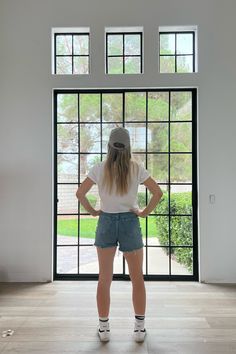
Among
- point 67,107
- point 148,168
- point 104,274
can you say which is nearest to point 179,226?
point 148,168

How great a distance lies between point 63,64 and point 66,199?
5.69ft

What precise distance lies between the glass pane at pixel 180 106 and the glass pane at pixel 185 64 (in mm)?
301

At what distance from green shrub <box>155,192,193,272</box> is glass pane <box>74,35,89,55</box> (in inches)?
82.5

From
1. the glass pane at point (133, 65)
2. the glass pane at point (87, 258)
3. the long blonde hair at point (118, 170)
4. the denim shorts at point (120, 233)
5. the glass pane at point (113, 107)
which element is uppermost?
the glass pane at point (133, 65)

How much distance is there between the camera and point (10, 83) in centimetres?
372

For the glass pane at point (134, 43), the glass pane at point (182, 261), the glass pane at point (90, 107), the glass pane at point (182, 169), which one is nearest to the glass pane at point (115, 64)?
the glass pane at point (134, 43)

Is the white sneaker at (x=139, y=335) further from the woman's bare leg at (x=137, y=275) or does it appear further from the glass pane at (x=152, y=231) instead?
the glass pane at (x=152, y=231)

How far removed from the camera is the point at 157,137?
12.4 ft

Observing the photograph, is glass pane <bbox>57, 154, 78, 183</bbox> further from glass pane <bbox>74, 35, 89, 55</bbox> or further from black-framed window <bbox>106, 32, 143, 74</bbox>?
glass pane <bbox>74, 35, 89, 55</bbox>

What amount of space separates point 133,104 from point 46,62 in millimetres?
1188

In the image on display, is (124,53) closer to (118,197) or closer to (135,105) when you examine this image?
(135,105)

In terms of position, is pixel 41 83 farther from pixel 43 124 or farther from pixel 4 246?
pixel 4 246

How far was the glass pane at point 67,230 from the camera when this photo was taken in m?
3.82

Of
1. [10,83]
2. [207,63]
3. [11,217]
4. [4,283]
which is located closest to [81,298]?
[4,283]
